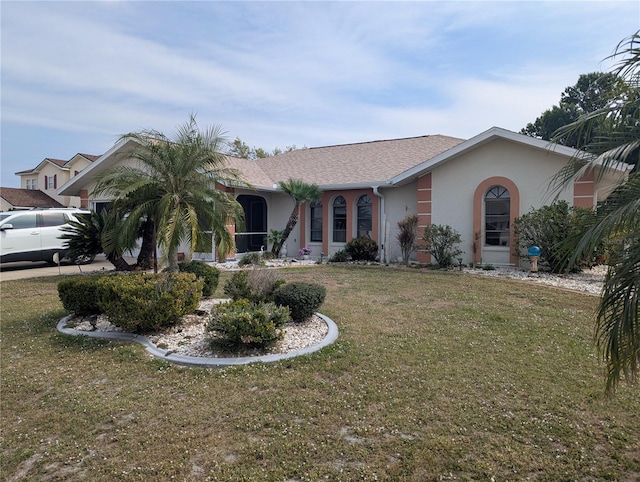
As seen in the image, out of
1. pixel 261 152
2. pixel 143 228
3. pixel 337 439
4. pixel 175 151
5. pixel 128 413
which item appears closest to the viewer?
pixel 337 439

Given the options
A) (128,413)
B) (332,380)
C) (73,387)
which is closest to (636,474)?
(332,380)

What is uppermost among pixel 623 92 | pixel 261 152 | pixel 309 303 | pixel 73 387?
pixel 261 152

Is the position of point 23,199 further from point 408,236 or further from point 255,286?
point 255,286

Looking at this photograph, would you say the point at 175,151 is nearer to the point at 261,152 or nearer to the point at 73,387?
the point at 73,387

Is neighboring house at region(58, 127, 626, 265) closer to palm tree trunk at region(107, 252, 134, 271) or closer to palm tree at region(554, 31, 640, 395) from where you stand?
palm tree trunk at region(107, 252, 134, 271)

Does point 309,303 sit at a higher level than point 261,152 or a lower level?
lower

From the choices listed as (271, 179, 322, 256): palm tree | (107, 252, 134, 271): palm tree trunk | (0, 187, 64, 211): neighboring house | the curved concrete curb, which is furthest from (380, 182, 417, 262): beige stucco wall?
(0, 187, 64, 211): neighboring house

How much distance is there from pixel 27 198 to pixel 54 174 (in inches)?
167

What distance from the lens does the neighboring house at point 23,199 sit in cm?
3266

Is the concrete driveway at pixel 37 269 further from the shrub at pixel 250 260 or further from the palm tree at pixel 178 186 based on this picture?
the palm tree at pixel 178 186

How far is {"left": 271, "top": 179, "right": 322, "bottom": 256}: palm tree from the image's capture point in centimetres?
1652

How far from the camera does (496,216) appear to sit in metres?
14.1

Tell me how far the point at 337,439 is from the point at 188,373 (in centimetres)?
230

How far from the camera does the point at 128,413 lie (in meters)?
4.03
